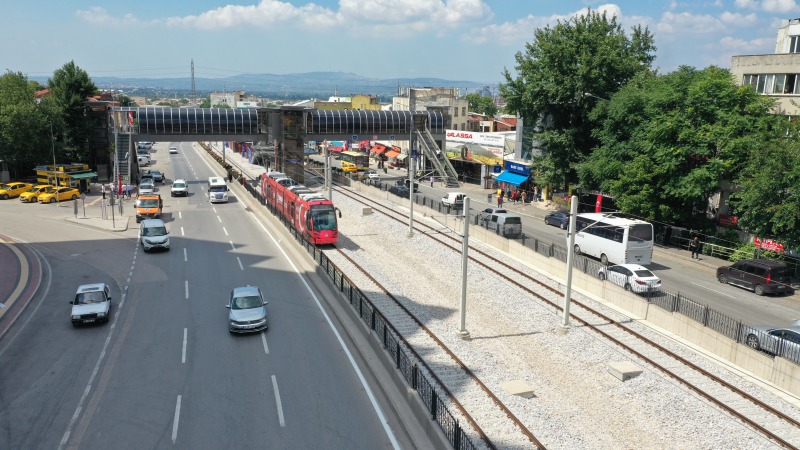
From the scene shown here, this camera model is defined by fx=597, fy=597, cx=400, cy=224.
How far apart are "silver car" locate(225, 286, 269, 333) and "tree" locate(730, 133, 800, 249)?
27.3 metres

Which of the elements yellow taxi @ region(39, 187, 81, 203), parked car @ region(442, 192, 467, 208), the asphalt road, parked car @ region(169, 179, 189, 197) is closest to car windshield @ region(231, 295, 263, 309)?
the asphalt road

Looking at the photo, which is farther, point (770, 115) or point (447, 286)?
point (770, 115)

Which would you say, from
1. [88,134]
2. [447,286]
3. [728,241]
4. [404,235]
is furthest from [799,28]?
[88,134]

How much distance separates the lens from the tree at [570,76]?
5100 cm

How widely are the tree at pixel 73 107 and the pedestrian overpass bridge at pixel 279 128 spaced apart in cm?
335

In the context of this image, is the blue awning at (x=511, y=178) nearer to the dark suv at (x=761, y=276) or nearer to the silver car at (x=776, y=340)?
the dark suv at (x=761, y=276)

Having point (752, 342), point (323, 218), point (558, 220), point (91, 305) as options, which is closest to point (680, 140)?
point (558, 220)

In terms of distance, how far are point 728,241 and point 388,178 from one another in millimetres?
49373

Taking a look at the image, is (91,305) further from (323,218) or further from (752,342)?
(752,342)

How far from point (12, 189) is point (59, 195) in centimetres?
635

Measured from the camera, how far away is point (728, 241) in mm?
39250

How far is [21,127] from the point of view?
62500 mm

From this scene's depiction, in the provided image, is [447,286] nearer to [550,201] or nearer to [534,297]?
[534,297]

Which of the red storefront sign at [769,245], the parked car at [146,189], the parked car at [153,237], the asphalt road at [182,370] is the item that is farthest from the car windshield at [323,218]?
the red storefront sign at [769,245]
